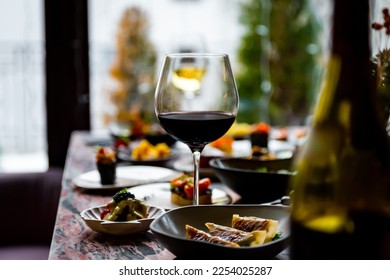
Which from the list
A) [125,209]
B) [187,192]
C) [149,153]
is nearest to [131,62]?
[149,153]

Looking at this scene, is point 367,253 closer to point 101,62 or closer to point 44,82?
point 44,82

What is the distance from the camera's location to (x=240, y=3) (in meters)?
5.37

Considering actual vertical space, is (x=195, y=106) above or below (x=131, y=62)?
above

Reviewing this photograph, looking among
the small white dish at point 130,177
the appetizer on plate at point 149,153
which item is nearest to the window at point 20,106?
the appetizer on plate at point 149,153

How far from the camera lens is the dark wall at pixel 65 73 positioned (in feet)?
10.7

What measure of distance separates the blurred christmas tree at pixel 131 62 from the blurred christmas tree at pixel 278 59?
146 cm

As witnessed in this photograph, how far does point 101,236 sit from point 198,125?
0.77ft

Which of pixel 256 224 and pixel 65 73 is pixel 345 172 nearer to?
pixel 256 224

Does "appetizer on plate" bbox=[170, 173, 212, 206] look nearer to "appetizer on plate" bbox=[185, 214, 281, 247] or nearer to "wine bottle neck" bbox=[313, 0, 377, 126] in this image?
"appetizer on plate" bbox=[185, 214, 281, 247]

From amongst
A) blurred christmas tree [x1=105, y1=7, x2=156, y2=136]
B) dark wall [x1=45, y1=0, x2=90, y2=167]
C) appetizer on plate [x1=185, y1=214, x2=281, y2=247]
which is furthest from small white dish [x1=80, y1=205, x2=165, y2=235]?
blurred christmas tree [x1=105, y1=7, x2=156, y2=136]

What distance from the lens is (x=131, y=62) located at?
398 cm

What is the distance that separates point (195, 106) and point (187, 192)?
20cm

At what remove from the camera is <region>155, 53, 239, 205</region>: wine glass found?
3.26ft

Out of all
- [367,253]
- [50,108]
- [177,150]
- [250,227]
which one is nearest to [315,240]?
[367,253]
